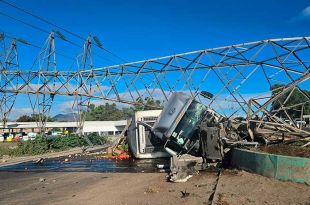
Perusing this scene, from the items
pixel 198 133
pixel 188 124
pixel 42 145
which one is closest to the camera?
pixel 188 124

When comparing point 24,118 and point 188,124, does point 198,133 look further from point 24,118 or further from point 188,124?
point 24,118

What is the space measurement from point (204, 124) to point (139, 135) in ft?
20.1

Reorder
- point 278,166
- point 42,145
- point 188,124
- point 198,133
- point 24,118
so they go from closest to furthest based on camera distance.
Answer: point 278,166
point 188,124
point 198,133
point 42,145
point 24,118

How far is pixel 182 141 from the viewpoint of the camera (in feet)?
49.0

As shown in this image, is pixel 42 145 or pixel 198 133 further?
pixel 42 145

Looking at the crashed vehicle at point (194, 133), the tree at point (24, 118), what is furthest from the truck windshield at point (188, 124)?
the tree at point (24, 118)

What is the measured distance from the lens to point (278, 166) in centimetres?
1025

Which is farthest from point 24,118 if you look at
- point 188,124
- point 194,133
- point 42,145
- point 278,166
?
point 278,166

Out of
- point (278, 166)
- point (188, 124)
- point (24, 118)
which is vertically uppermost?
point (24, 118)

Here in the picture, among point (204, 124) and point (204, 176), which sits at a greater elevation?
point (204, 124)

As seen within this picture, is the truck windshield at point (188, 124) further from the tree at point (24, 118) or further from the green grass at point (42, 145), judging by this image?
the tree at point (24, 118)

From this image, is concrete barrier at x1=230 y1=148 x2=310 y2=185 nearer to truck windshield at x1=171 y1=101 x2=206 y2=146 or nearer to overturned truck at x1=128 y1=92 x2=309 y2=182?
overturned truck at x1=128 y1=92 x2=309 y2=182

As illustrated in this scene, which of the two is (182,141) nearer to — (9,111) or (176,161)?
(176,161)

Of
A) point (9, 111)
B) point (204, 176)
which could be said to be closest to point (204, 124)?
point (204, 176)
